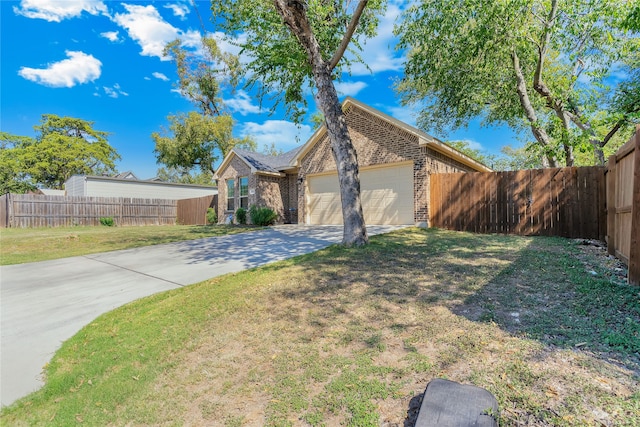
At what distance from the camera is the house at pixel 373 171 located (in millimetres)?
11270

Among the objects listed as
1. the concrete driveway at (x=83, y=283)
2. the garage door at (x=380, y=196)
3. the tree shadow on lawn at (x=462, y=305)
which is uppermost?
the garage door at (x=380, y=196)

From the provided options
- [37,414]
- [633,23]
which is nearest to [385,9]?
[633,23]

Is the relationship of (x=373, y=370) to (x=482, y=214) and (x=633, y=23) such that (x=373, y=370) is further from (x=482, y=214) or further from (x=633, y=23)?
(x=633, y=23)

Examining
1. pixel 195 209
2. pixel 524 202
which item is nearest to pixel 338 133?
pixel 524 202

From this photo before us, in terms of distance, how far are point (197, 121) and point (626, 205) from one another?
27811 millimetres

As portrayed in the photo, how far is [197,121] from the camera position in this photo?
2664 centimetres

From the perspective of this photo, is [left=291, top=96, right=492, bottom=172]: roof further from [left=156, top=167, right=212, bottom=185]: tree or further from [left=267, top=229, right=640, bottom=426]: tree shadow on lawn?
[left=156, top=167, right=212, bottom=185]: tree

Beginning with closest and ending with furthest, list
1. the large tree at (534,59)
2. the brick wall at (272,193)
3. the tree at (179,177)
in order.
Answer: the large tree at (534,59) → the brick wall at (272,193) → the tree at (179,177)

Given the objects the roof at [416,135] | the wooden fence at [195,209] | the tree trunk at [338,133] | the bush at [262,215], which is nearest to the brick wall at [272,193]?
the bush at [262,215]

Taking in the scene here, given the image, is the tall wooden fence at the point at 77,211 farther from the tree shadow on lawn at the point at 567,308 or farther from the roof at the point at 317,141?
the tree shadow on lawn at the point at 567,308

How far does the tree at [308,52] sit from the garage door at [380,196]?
12.0 feet

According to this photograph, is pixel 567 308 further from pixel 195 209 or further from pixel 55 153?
pixel 55 153

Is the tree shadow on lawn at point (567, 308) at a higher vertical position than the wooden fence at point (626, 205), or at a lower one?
lower

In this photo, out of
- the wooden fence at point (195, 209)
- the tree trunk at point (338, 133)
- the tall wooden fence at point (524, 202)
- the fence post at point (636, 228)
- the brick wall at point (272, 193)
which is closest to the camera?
the fence post at point (636, 228)
